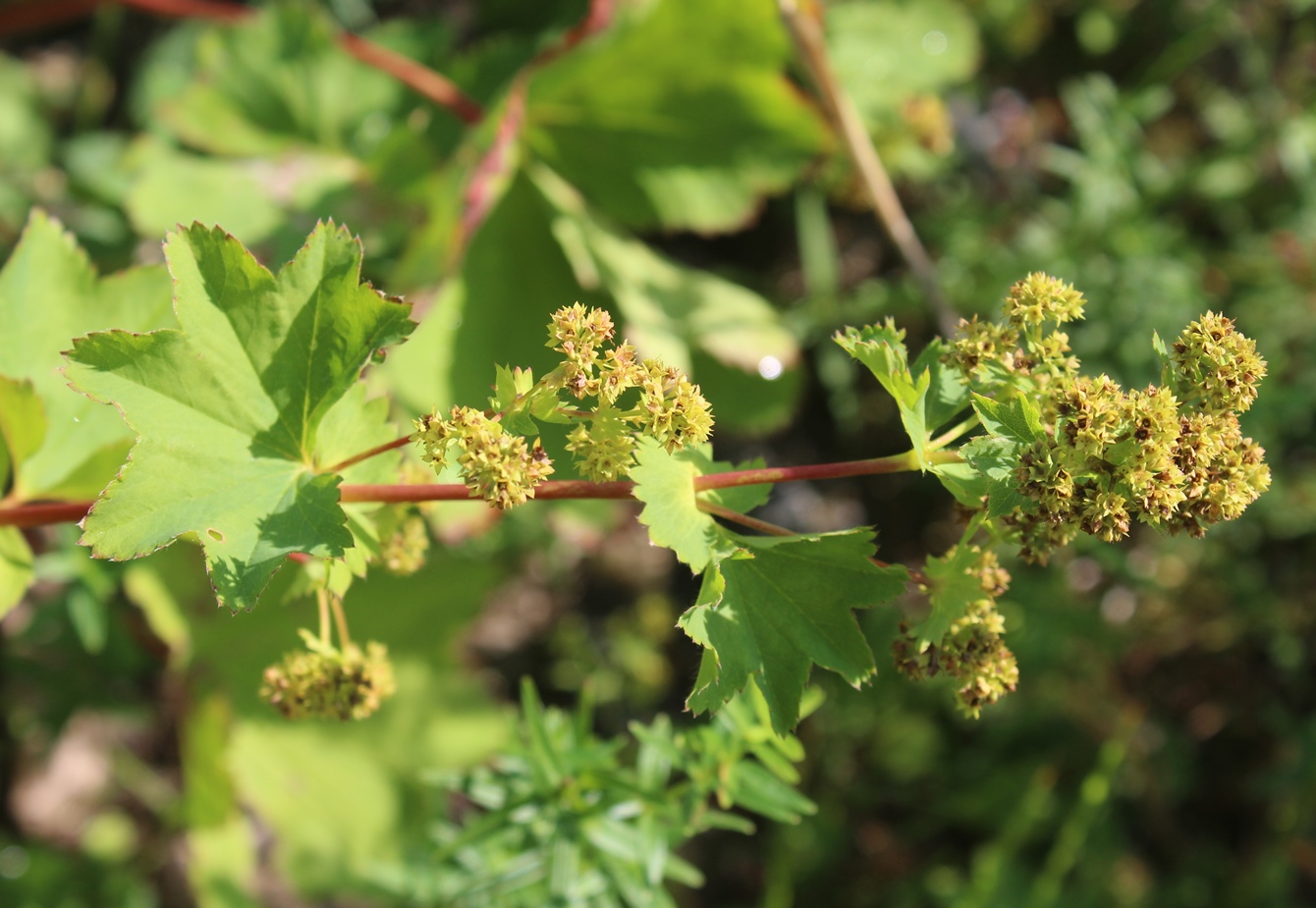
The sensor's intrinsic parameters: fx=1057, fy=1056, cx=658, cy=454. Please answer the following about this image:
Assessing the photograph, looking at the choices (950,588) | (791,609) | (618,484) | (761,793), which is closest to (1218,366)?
(950,588)

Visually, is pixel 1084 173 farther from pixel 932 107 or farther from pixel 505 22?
pixel 505 22

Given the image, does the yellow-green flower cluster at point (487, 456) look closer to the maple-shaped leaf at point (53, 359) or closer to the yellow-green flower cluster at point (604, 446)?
the yellow-green flower cluster at point (604, 446)

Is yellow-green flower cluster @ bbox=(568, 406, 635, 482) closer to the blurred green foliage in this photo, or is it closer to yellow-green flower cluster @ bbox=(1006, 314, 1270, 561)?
yellow-green flower cluster @ bbox=(1006, 314, 1270, 561)

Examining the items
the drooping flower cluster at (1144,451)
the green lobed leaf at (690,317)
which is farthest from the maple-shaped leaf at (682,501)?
the green lobed leaf at (690,317)

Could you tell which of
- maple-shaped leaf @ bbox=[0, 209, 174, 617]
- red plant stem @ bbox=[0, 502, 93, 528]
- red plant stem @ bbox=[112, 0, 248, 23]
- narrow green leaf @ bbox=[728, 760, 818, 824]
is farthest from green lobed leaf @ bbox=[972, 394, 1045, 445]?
red plant stem @ bbox=[112, 0, 248, 23]

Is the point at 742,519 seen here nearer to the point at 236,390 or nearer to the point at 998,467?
the point at 998,467

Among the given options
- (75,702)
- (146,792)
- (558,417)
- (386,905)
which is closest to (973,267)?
(558,417)

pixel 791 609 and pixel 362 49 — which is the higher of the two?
pixel 362 49
